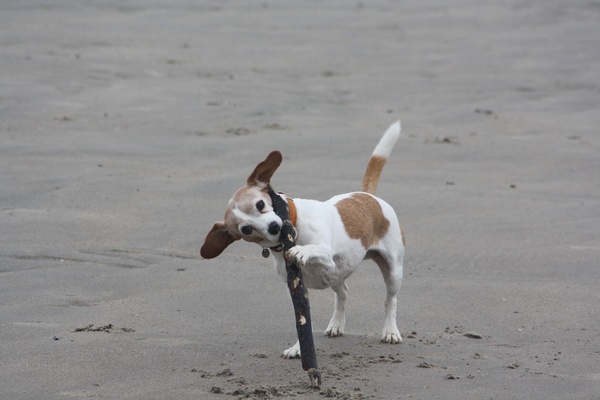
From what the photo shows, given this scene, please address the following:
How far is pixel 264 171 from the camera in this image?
4758 mm

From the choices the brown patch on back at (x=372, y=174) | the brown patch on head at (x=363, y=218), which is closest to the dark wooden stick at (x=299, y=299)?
the brown patch on head at (x=363, y=218)

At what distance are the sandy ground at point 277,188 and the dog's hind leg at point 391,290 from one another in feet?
0.40

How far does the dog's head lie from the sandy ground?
631 millimetres

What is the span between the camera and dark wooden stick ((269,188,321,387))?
175 inches

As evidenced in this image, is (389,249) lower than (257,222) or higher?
lower

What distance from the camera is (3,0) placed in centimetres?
1431

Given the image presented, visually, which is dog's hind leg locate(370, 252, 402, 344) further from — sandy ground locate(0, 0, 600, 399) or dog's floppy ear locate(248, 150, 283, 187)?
dog's floppy ear locate(248, 150, 283, 187)

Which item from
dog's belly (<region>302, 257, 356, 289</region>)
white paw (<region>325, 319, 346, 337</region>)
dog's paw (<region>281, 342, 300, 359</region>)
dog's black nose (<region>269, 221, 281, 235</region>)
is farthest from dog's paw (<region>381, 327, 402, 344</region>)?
dog's black nose (<region>269, 221, 281, 235</region>)

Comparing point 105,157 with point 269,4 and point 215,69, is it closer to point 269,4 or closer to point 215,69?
point 215,69

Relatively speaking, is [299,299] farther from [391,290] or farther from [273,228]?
[391,290]

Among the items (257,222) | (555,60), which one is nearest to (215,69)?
(555,60)

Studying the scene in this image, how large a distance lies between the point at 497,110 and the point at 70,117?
4.74 metres

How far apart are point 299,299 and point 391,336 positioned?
95cm

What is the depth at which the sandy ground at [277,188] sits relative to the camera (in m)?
4.83
